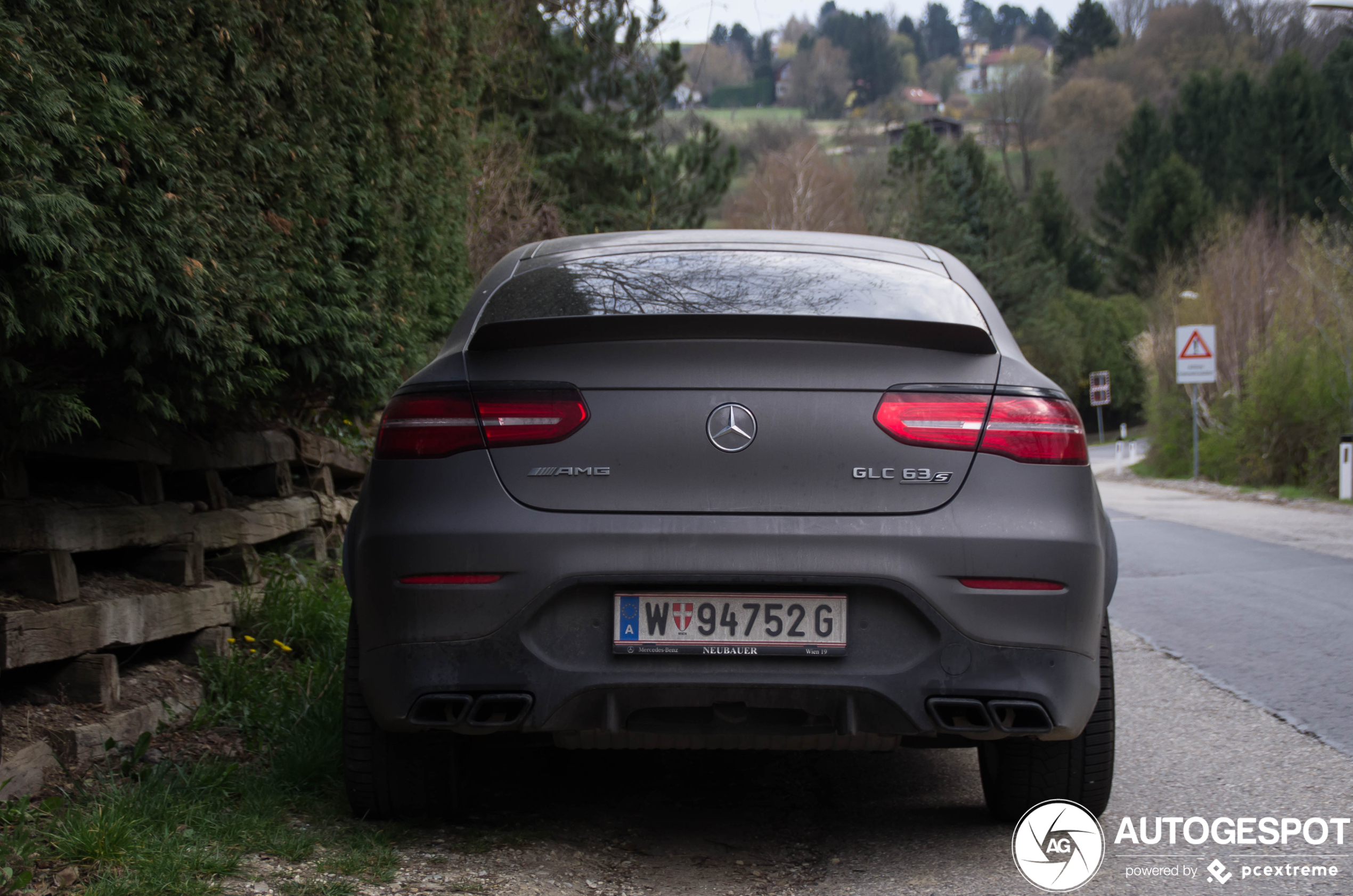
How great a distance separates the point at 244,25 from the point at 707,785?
2.93 m

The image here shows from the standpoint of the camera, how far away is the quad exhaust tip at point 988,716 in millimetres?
2873

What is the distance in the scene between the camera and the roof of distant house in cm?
11788

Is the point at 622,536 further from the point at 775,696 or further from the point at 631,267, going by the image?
the point at 631,267

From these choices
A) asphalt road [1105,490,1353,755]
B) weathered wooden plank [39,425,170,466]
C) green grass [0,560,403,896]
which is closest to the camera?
green grass [0,560,403,896]

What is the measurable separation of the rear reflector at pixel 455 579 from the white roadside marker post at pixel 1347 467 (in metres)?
18.5

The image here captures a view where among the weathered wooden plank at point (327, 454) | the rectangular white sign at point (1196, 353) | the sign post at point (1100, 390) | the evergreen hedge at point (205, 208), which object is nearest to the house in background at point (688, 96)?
the evergreen hedge at point (205, 208)

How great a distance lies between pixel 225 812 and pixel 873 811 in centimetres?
185

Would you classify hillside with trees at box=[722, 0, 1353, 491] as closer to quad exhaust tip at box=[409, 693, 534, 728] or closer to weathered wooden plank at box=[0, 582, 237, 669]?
weathered wooden plank at box=[0, 582, 237, 669]

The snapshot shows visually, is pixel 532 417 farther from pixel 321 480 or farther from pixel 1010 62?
pixel 1010 62

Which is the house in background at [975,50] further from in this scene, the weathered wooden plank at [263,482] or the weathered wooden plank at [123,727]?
the weathered wooden plank at [123,727]

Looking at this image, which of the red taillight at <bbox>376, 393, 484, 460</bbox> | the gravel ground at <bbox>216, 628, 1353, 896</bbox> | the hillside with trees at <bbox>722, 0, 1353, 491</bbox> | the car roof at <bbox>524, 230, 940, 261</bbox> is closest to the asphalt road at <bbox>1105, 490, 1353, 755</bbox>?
the gravel ground at <bbox>216, 628, 1353, 896</bbox>

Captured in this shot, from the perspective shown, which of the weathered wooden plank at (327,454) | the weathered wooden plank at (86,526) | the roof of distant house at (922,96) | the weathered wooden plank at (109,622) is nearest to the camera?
the weathered wooden plank at (109,622)

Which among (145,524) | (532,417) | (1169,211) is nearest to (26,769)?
(145,524)

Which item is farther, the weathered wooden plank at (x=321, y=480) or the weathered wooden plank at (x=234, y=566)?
the weathered wooden plank at (x=321, y=480)
